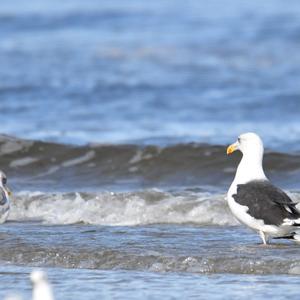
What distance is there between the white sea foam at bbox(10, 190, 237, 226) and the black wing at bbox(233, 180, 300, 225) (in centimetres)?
153

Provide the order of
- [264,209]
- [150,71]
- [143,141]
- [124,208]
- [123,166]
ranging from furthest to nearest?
[150,71], [143,141], [123,166], [124,208], [264,209]

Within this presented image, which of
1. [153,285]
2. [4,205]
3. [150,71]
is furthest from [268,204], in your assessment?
[150,71]

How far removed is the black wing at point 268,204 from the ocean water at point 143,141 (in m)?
0.27

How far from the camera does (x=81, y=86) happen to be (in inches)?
841

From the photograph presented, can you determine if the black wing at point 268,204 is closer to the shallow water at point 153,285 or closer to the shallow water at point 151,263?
the shallow water at point 151,263

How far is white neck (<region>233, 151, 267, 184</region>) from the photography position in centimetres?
888

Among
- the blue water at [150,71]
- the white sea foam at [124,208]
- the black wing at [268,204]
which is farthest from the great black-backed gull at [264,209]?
the blue water at [150,71]

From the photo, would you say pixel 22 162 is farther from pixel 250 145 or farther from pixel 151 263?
pixel 151 263

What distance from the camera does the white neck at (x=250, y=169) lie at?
8.88 m

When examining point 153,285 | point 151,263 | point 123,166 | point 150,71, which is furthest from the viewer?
point 150,71

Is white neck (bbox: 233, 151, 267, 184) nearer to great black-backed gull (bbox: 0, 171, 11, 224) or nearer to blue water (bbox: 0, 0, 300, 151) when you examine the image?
great black-backed gull (bbox: 0, 171, 11, 224)

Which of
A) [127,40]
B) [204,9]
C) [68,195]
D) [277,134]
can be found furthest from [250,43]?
[68,195]

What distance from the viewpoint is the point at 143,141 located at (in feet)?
49.3

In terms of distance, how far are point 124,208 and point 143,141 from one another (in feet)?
14.2
